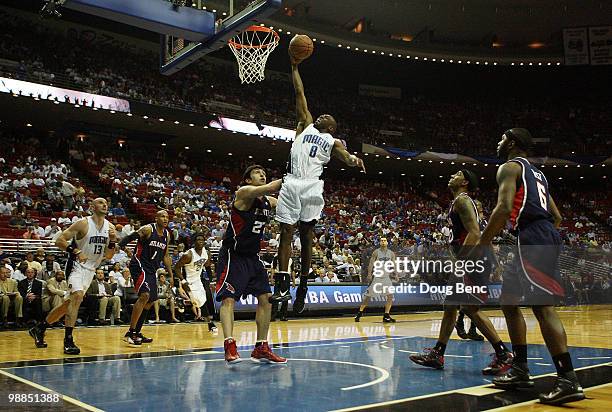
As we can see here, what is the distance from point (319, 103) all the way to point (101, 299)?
879 inches

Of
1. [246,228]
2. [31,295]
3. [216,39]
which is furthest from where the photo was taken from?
[31,295]

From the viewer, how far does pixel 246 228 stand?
22.0 ft

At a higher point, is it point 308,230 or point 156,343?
point 308,230

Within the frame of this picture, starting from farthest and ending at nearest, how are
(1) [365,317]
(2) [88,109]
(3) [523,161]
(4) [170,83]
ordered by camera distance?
(4) [170,83]
(2) [88,109]
(1) [365,317]
(3) [523,161]

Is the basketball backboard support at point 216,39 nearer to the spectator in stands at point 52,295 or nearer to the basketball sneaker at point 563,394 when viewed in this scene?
the spectator in stands at point 52,295

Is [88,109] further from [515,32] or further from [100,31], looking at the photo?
[515,32]

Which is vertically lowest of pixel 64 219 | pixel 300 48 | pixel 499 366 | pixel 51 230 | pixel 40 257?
pixel 499 366

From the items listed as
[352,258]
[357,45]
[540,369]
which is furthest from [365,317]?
[357,45]

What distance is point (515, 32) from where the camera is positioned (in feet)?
111

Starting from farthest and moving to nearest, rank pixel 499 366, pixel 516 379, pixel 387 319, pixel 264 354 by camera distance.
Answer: pixel 387 319 → pixel 264 354 → pixel 499 366 → pixel 516 379

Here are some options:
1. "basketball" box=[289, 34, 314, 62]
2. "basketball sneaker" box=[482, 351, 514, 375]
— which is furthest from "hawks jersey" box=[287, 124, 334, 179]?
"basketball sneaker" box=[482, 351, 514, 375]

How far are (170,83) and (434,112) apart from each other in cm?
1686

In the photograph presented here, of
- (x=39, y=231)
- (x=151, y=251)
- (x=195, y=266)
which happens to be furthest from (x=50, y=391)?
(x=39, y=231)

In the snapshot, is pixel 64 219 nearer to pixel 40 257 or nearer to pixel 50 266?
pixel 40 257
